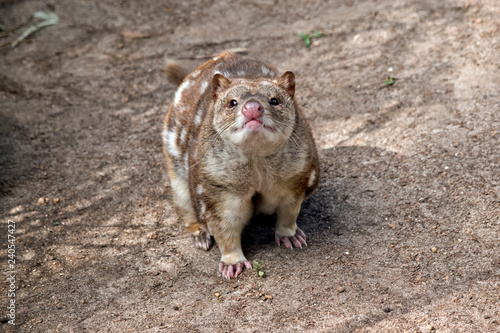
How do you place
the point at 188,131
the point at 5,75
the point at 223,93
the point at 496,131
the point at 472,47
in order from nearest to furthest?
the point at 223,93, the point at 188,131, the point at 496,131, the point at 472,47, the point at 5,75

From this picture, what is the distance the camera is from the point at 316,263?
14.5ft

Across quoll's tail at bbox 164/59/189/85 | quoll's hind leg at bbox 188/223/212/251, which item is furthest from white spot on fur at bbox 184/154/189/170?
quoll's tail at bbox 164/59/189/85

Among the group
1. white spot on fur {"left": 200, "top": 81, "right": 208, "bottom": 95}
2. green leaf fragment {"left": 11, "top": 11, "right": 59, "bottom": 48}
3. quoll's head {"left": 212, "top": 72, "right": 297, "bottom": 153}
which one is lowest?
green leaf fragment {"left": 11, "top": 11, "right": 59, "bottom": 48}

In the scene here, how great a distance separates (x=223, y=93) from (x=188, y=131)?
744mm

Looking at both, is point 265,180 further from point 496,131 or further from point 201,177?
point 496,131

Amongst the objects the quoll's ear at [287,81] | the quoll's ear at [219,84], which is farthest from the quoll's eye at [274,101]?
the quoll's ear at [219,84]

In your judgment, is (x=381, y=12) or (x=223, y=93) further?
(x=381, y=12)

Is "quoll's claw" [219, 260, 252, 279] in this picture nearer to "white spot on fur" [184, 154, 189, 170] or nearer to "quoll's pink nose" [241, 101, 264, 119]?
"white spot on fur" [184, 154, 189, 170]

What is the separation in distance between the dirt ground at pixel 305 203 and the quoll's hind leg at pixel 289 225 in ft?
0.30

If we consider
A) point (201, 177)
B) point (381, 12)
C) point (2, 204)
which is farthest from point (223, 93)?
point (381, 12)

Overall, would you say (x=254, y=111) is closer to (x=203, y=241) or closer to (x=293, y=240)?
(x=293, y=240)

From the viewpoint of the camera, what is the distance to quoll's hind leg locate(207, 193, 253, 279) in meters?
4.22

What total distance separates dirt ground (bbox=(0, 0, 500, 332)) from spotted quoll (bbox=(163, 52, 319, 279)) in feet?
0.89

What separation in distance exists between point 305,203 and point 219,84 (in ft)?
5.35
